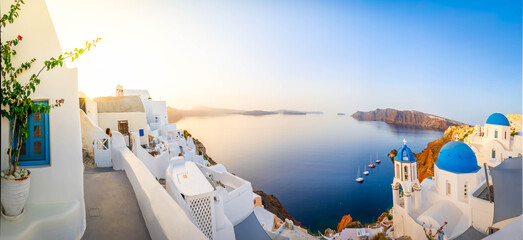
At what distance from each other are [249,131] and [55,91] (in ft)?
226

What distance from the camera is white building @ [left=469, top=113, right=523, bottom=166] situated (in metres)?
14.9

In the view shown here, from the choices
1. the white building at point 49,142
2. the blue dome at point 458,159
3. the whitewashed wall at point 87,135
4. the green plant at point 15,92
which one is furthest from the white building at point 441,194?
the whitewashed wall at point 87,135

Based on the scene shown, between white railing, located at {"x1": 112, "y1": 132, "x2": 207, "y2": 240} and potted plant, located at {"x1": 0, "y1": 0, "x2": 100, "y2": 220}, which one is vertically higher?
potted plant, located at {"x1": 0, "y1": 0, "x2": 100, "y2": 220}

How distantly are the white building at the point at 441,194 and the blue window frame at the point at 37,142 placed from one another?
441 inches

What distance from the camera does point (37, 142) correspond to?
2.06 meters

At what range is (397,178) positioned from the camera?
1159 centimetres

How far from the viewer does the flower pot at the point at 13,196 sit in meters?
1.67

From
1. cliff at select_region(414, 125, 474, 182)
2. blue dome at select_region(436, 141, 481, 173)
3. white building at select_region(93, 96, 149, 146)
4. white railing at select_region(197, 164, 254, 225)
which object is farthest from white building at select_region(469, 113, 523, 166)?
white building at select_region(93, 96, 149, 146)

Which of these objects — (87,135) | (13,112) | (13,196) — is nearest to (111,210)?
(13,196)

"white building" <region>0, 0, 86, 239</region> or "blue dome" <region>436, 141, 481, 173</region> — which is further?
"blue dome" <region>436, 141, 481, 173</region>

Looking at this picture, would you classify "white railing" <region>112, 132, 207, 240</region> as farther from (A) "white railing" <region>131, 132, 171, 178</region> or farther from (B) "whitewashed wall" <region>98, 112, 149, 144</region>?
(B) "whitewashed wall" <region>98, 112, 149, 144</region>

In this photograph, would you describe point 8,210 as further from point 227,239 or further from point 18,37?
point 227,239

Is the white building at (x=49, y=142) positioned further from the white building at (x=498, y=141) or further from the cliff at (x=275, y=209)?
the white building at (x=498, y=141)

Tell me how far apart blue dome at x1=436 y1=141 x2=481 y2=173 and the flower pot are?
1321 centimetres
